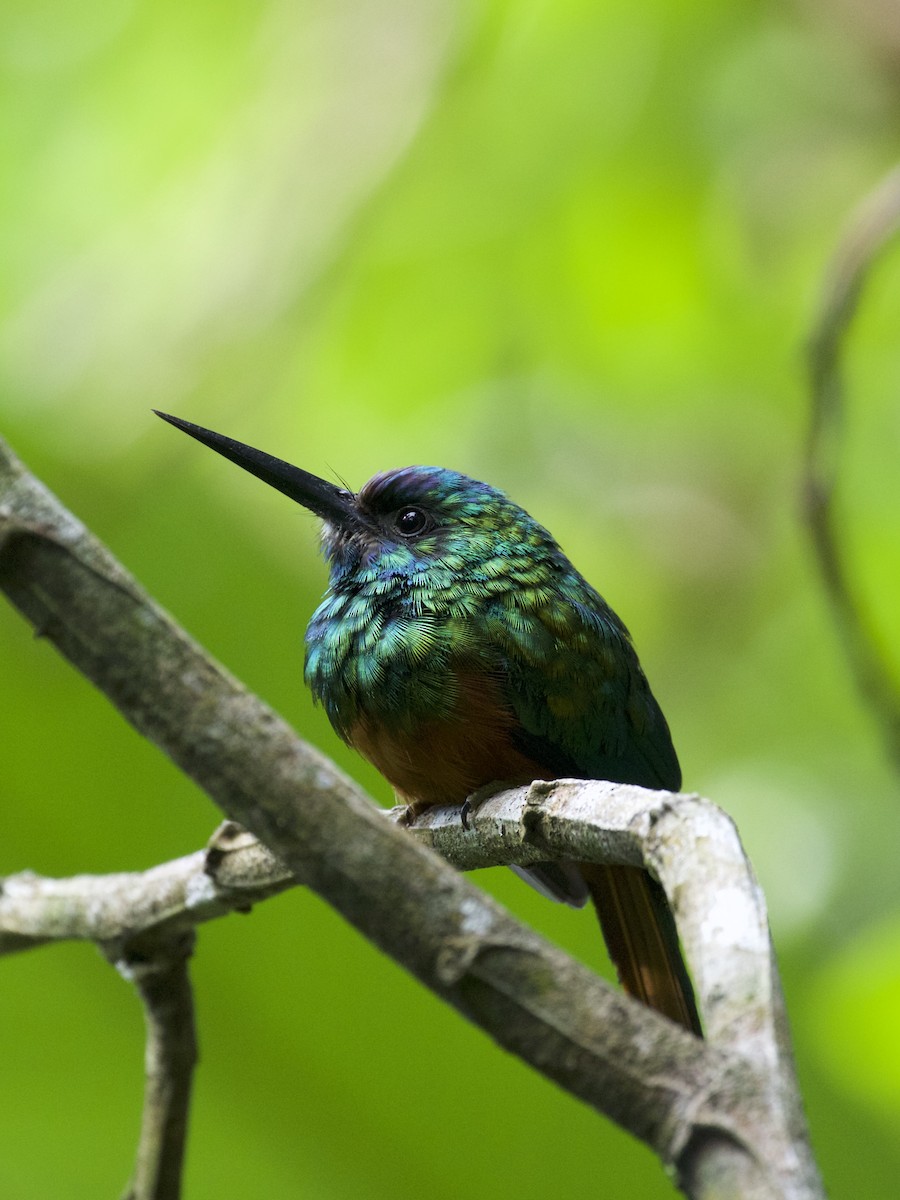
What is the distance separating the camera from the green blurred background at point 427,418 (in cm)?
273

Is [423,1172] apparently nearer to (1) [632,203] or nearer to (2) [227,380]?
(2) [227,380]

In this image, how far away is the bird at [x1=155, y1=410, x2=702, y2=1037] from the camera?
193 cm

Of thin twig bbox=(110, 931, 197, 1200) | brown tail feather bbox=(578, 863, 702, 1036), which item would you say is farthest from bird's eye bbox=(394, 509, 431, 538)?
thin twig bbox=(110, 931, 197, 1200)

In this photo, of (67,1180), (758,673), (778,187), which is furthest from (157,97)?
(67,1180)

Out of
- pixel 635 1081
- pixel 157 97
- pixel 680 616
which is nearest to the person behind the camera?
pixel 635 1081

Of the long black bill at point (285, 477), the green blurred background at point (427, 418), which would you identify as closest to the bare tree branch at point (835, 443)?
the green blurred background at point (427, 418)

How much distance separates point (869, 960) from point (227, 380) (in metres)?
1.92

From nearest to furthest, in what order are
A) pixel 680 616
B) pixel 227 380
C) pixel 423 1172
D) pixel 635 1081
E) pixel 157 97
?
pixel 635 1081, pixel 423 1172, pixel 227 380, pixel 157 97, pixel 680 616

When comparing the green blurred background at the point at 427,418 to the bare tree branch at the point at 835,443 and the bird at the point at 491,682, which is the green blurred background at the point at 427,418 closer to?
the bare tree branch at the point at 835,443

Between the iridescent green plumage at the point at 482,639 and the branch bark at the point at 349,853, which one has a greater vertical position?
the iridescent green plumage at the point at 482,639

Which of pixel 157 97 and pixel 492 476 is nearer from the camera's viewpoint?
pixel 157 97

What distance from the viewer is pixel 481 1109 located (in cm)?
272

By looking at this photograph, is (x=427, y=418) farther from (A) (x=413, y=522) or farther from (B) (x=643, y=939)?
(B) (x=643, y=939)

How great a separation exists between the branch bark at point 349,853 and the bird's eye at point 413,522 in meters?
1.46
